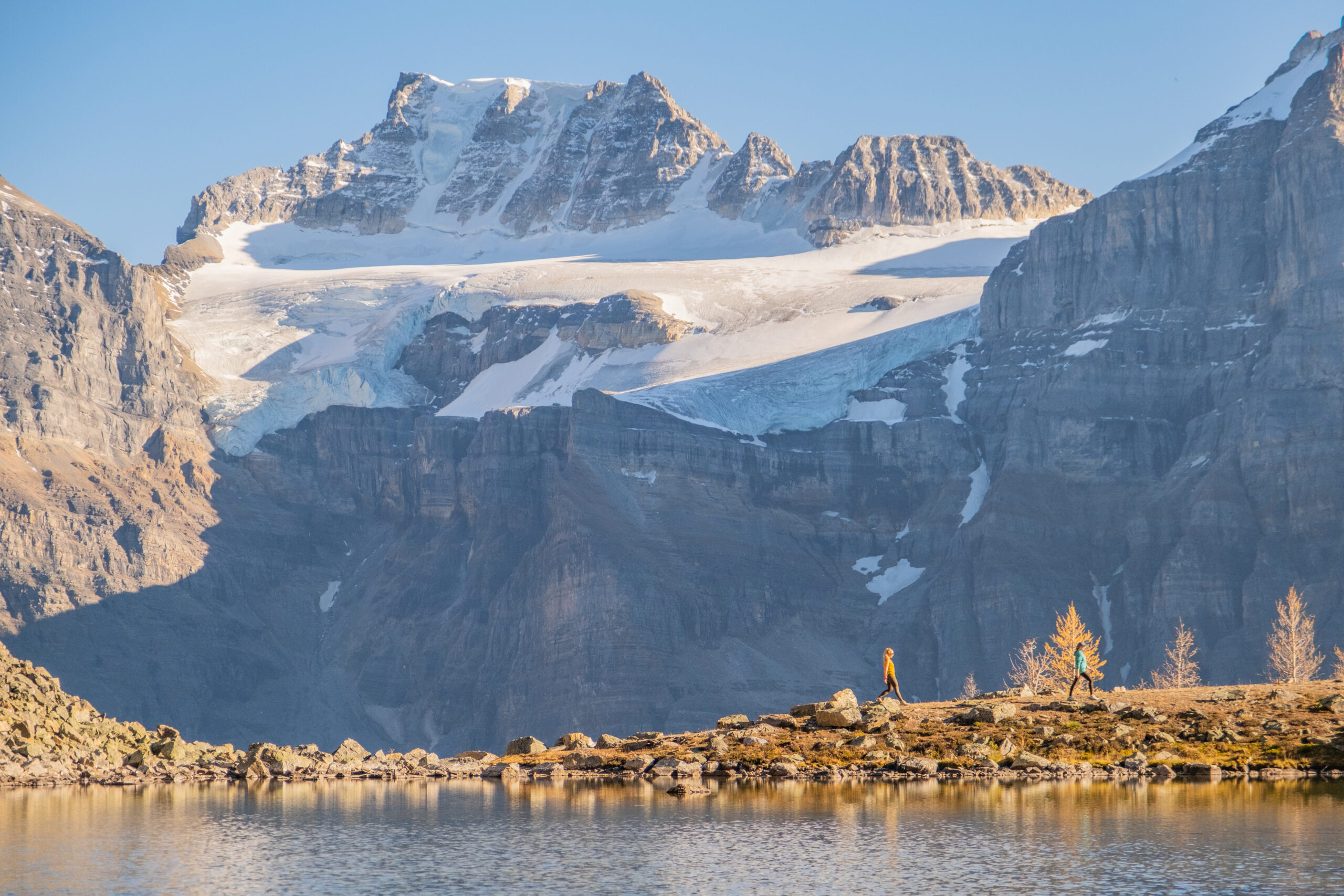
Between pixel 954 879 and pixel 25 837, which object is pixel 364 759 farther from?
pixel 954 879

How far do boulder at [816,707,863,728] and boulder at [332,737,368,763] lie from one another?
32286 millimetres

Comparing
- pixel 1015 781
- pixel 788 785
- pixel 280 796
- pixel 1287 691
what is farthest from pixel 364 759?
pixel 1287 691

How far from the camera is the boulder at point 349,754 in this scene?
11594 centimetres

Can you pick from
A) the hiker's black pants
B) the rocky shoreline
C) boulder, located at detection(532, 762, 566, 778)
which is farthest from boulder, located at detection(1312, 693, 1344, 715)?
boulder, located at detection(532, 762, 566, 778)

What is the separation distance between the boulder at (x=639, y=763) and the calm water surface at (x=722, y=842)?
8631 millimetres

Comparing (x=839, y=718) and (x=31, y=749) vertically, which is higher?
(x=839, y=718)

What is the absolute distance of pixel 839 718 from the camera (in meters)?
97.7

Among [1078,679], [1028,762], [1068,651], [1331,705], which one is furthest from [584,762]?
[1068,651]

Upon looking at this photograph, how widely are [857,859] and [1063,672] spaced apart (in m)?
75.1

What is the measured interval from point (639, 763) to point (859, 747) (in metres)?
12.8

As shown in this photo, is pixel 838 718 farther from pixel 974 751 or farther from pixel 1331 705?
pixel 1331 705

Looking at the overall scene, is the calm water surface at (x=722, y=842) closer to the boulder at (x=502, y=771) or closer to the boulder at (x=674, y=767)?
the boulder at (x=674, y=767)

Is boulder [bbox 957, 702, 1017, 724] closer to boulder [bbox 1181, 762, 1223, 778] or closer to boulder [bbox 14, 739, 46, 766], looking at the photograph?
boulder [bbox 1181, 762, 1223, 778]

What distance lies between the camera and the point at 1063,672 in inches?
5384
